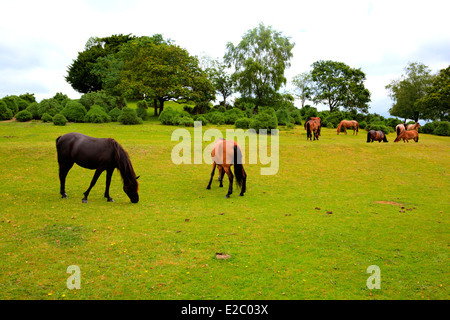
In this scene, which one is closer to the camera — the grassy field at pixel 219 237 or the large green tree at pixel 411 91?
the grassy field at pixel 219 237

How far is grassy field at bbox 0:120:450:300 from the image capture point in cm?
462

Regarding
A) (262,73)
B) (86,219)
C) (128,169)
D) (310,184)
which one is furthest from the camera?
(262,73)

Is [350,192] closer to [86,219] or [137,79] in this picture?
[86,219]

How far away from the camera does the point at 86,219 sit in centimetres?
734

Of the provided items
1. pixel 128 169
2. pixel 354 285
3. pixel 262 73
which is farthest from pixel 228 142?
pixel 262 73

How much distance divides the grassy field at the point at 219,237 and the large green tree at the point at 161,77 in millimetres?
20492

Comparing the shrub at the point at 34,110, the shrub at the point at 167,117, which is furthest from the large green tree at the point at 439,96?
the shrub at the point at 34,110

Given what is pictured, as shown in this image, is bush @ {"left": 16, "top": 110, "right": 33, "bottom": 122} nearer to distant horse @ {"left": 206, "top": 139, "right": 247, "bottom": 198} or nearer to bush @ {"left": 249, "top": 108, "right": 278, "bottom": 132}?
bush @ {"left": 249, "top": 108, "right": 278, "bottom": 132}

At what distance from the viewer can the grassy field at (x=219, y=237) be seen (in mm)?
4625

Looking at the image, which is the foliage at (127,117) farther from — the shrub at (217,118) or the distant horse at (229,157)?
the distant horse at (229,157)

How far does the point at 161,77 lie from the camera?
3266cm

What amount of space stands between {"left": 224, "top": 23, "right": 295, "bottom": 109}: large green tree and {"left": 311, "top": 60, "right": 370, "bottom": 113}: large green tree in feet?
47.4

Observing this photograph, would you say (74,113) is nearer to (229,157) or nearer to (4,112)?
(4,112)
